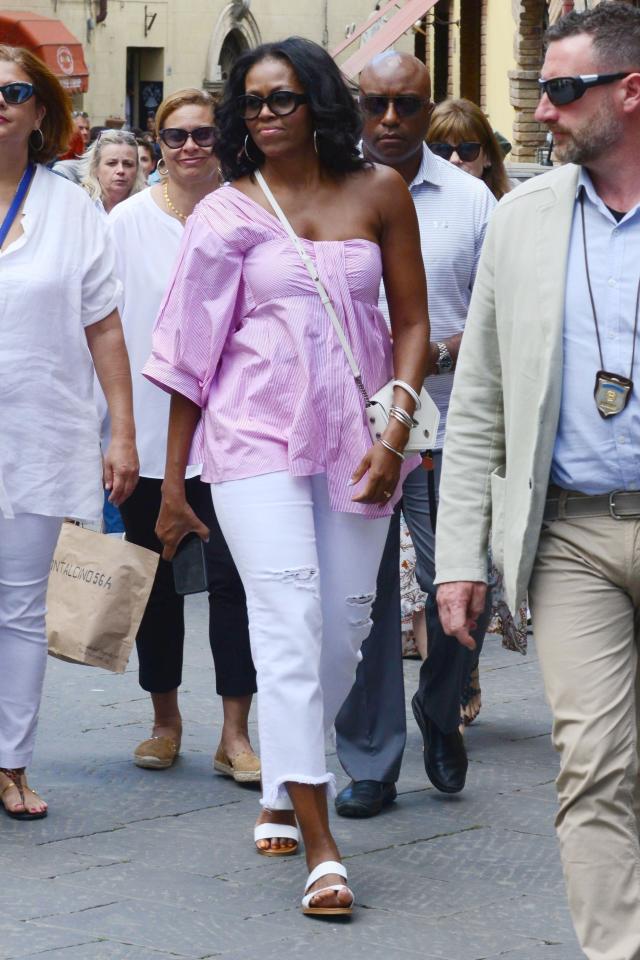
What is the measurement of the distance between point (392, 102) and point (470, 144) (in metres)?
1.49

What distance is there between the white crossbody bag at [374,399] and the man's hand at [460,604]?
86 centimetres

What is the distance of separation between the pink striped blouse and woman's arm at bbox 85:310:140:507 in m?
0.57

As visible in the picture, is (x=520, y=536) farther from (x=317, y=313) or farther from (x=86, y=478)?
(x=86, y=478)

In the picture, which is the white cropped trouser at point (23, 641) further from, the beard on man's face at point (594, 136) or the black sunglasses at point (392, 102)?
the beard on man's face at point (594, 136)

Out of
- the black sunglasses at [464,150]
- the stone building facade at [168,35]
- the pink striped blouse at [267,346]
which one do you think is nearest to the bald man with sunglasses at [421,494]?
the pink striped blouse at [267,346]

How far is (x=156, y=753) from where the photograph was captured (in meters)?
6.02

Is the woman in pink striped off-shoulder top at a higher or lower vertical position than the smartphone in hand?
higher

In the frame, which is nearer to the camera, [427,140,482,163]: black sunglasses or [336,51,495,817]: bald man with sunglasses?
[336,51,495,817]: bald man with sunglasses

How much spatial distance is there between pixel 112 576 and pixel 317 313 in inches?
52.1

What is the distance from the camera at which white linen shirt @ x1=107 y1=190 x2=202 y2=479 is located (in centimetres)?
609

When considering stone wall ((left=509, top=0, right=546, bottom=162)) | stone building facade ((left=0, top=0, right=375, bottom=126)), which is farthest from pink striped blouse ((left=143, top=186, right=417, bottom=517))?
stone building facade ((left=0, top=0, right=375, bottom=126))

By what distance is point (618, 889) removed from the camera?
366cm

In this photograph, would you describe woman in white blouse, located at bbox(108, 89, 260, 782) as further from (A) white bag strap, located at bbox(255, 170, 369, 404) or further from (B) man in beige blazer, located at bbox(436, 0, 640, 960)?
(B) man in beige blazer, located at bbox(436, 0, 640, 960)

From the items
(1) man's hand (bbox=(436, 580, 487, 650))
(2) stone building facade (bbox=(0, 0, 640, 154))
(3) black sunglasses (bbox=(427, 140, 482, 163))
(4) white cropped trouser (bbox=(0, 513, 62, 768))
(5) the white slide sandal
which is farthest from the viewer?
(2) stone building facade (bbox=(0, 0, 640, 154))
